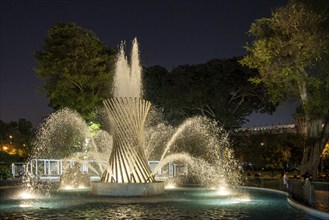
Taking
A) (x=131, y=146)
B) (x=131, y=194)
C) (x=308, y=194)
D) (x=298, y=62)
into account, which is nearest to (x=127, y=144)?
(x=131, y=146)

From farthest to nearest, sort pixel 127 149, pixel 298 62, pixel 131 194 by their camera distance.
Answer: pixel 298 62 → pixel 127 149 → pixel 131 194

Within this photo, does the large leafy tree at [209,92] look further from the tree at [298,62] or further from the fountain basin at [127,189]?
the fountain basin at [127,189]

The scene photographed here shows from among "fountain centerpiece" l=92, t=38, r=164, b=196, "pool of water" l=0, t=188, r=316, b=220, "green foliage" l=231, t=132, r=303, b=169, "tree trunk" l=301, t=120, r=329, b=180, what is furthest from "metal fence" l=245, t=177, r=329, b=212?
"green foliage" l=231, t=132, r=303, b=169

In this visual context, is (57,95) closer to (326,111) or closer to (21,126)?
(326,111)

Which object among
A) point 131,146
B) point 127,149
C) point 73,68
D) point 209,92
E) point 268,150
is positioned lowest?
point 127,149

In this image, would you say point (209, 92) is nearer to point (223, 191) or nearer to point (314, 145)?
point (314, 145)

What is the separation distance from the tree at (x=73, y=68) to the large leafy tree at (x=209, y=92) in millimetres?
7114

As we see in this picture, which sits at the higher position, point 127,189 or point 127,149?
point 127,149

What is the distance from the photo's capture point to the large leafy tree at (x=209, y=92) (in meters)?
41.0

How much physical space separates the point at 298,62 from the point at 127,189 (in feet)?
40.6

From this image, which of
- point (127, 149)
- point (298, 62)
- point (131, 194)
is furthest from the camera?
point (298, 62)

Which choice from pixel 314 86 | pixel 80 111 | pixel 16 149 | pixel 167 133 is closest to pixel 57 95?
pixel 80 111

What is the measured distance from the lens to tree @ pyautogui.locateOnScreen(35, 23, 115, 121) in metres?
34.6

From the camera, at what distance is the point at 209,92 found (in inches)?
1633
